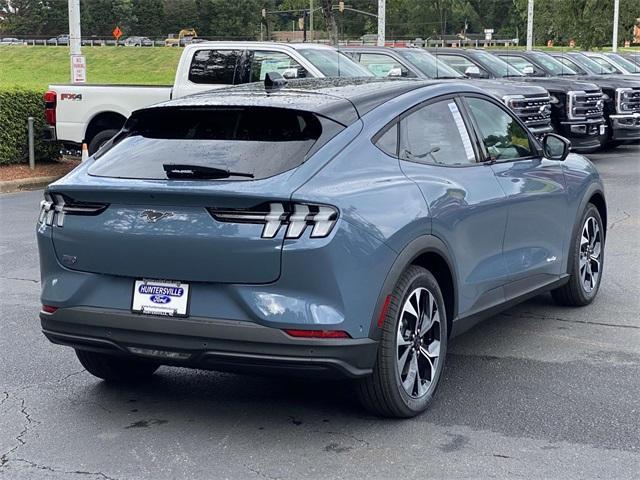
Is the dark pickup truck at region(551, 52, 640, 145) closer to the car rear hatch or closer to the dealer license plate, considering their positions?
the car rear hatch

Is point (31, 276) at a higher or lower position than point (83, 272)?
lower

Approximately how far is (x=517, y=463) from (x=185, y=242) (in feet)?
5.95

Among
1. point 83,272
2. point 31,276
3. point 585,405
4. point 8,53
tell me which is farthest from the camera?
point 8,53

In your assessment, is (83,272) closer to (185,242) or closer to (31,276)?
(185,242)

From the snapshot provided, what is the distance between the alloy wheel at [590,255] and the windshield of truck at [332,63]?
712 cm

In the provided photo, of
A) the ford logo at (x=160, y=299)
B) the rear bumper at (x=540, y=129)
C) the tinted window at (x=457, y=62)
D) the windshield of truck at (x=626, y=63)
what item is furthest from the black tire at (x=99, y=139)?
the windshield of truck at (x=626, y=63)

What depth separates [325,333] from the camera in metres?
4.52

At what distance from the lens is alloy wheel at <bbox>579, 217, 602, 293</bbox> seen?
24.1 ft

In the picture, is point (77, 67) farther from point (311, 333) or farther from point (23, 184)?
point (311, 333)

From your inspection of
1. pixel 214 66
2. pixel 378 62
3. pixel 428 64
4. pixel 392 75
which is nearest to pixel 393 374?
pixel 214 66

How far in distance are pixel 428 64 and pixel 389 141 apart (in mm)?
13191

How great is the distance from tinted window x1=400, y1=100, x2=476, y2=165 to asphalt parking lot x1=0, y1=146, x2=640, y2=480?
1285 millimetres

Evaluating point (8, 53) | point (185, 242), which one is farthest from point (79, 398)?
point (8, 53)

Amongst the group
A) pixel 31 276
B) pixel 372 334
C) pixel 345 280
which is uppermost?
pixel 345 280
